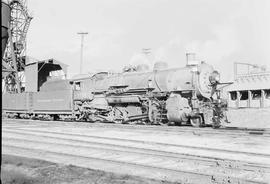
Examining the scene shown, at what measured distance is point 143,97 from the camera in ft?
64.7

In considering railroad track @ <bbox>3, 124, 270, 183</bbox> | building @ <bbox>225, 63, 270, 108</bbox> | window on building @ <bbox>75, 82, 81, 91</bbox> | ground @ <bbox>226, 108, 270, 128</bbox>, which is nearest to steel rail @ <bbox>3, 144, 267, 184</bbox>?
railroad track @ <bbox>3, 124, 270, 183</bbox>

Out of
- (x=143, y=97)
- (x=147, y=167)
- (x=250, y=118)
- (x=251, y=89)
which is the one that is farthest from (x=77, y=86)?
(x=251, y=89)

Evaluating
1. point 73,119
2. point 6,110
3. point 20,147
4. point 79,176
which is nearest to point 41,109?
point 73,119

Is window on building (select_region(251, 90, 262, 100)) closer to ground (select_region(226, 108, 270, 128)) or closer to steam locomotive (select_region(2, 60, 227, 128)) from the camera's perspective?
ground (select_region(226, 108, 270, 128))

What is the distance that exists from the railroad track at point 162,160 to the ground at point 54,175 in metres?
0.70

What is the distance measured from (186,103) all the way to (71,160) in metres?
11.0

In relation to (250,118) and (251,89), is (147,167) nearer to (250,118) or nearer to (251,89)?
(250,118)

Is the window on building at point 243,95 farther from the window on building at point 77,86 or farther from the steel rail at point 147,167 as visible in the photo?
the steel rail at point 147,167

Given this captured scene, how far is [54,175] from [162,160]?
285cm

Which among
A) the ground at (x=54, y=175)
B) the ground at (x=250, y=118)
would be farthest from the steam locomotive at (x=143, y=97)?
the ground at (x=54, y=175)

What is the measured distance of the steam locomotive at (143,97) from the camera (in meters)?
18.4

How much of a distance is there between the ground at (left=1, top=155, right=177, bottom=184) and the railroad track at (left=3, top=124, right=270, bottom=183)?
70 centimetres

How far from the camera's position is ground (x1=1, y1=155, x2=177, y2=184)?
233 inches

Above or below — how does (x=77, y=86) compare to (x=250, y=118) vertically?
above
